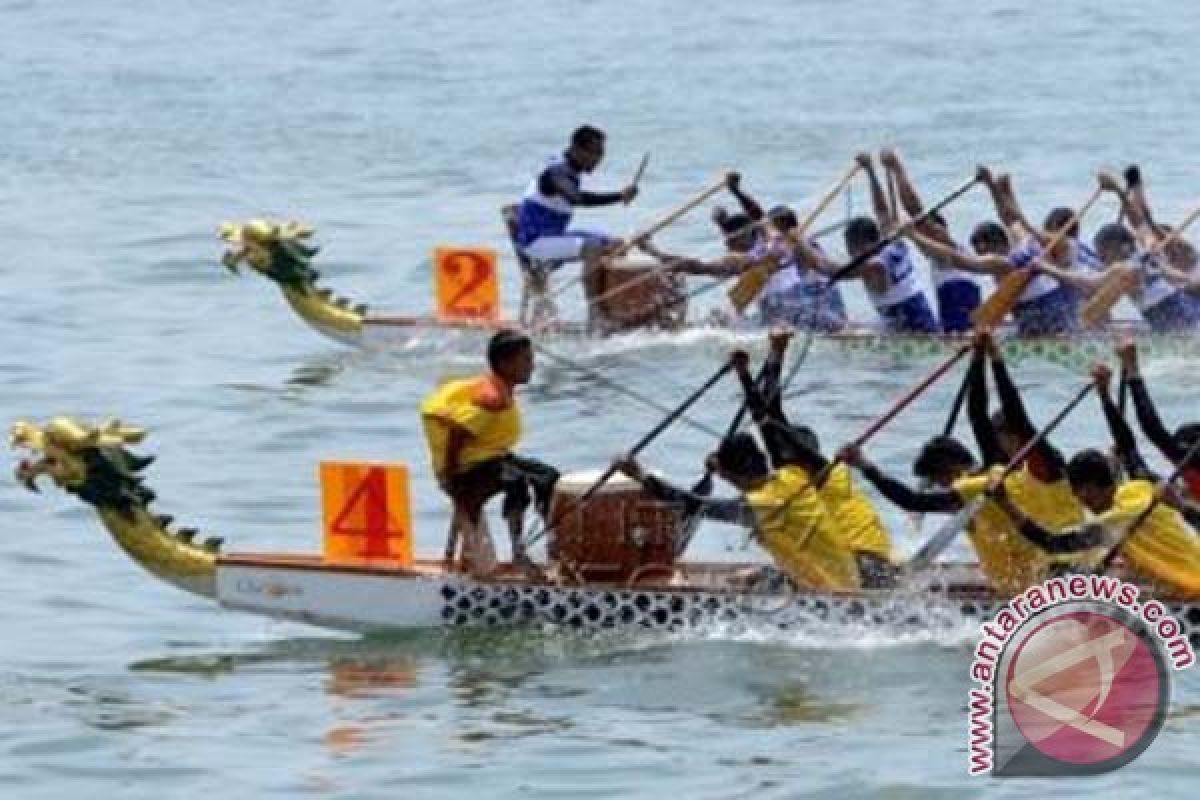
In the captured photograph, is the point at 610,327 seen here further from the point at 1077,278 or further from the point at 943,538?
the point at 943,538

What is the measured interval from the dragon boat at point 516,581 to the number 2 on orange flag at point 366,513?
0.04 m

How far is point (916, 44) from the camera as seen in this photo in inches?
1855

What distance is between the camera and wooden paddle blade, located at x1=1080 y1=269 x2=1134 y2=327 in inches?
1039

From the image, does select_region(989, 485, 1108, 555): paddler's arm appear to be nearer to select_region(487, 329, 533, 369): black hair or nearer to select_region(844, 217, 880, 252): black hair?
select_region(487, 329, 533, 369): black hair

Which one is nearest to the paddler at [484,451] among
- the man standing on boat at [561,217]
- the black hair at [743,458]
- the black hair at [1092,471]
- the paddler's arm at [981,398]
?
the black hair at [743,458]

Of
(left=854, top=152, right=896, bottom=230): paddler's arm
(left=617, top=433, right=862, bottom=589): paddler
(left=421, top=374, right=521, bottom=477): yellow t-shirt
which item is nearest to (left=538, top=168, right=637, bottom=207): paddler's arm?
(left=854, top=152, right=896, bottom=230): paddler's arm

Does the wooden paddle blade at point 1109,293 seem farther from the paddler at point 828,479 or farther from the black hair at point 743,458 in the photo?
the black hair at point 743,458

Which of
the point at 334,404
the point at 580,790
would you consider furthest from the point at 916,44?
the point at 580,790

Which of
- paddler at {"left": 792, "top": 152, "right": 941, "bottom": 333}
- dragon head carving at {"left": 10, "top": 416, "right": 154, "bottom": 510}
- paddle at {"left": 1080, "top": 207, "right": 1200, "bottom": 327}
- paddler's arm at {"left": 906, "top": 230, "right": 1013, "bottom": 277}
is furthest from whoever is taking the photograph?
paddler at {"left": 792, "top": 152, "right": 941, "bottom": 333}

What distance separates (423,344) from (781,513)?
35.9 feet

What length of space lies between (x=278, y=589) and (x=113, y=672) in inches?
38.4

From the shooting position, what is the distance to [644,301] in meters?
28.4

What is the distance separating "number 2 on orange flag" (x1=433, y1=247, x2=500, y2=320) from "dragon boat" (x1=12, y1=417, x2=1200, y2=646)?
9.40m

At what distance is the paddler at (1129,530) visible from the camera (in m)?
17.8
